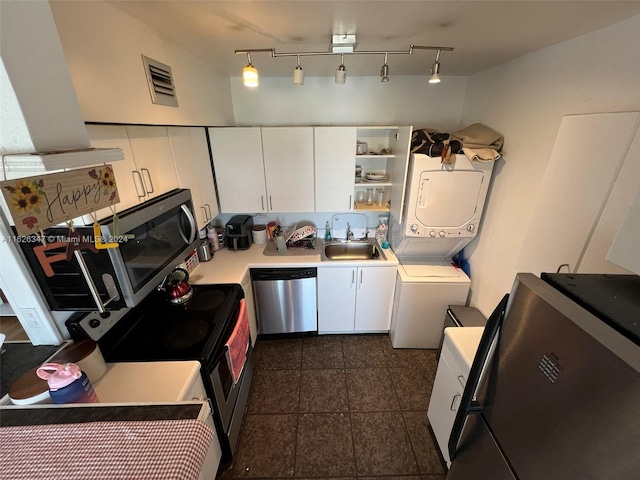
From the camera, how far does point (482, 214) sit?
6.66 ft

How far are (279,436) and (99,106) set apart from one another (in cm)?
205

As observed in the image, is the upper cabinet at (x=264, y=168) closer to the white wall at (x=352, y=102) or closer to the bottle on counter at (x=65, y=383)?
the white wall at (x=352, y=102)

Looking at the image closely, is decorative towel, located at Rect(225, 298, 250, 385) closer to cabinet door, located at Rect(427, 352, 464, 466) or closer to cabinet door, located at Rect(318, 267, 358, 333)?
cabinet door, located at Rect(318, 267, 358, 333)

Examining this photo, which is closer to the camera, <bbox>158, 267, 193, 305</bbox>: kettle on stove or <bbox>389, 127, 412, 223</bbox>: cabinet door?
<bbox>158, 267, 193, 305</bbox>: kettle on stove

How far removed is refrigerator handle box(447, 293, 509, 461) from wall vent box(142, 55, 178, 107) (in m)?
1.76

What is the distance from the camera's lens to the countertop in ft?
6.43

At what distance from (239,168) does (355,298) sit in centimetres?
155

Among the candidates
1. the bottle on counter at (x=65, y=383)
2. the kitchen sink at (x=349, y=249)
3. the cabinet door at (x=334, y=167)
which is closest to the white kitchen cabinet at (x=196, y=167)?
the cabinet door at (x=334, y=167)

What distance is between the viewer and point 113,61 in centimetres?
101

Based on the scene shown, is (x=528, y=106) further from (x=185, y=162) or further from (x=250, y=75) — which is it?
(x=185, y=162)

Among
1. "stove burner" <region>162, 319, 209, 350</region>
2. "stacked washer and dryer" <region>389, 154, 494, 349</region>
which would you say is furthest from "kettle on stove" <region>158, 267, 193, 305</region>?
"stacked washer and dryer" <region>389, 154, 494, 349</region>

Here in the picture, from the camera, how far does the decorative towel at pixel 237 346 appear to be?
4.67 ft

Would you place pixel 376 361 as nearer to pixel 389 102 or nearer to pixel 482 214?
pixel 482 214

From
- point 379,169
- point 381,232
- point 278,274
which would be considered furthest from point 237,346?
point 379,169
